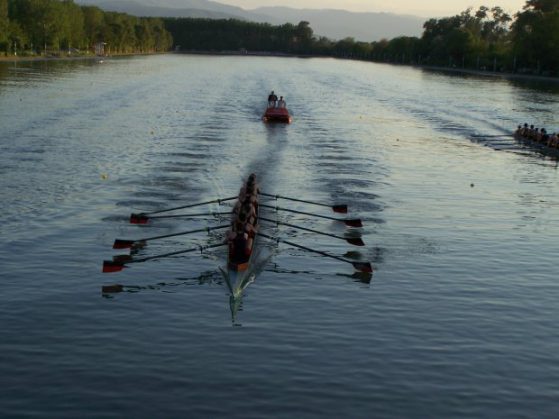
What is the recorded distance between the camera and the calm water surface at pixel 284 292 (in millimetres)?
17219

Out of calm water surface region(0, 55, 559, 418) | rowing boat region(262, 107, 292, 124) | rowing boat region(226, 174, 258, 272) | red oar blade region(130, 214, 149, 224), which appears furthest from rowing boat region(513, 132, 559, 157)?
red oar blade region(130, 214, 149, 224)

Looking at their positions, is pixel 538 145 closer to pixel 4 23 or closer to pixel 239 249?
pixel 239 249

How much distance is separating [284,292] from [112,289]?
231 inches

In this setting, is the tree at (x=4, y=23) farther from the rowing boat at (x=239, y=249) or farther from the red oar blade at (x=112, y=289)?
the red oar blade at (x=112, y=289)

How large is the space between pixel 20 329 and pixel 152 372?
4.80m

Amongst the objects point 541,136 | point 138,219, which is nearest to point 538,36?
point 541,136

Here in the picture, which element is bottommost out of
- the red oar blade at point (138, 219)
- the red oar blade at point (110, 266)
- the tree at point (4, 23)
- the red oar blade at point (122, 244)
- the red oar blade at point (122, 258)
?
the red oar blade at point (122, 258)

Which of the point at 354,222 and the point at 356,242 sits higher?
the point at 354,222

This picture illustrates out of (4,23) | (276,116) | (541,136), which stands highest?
(4,23)

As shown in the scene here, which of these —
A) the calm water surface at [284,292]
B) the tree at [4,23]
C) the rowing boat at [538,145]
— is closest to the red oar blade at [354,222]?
the calm water surface at [284,292]

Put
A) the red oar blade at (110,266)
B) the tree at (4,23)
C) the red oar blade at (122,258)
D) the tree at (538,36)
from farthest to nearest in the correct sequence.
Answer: the tree at (538,36) < the tree at (4,23) < the red oar blade at (122,258) < the red oar blade at (110,266)

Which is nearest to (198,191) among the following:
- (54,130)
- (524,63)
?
(54,130)

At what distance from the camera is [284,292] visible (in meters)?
23.8

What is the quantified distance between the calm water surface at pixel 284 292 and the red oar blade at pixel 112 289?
344 millimetres
